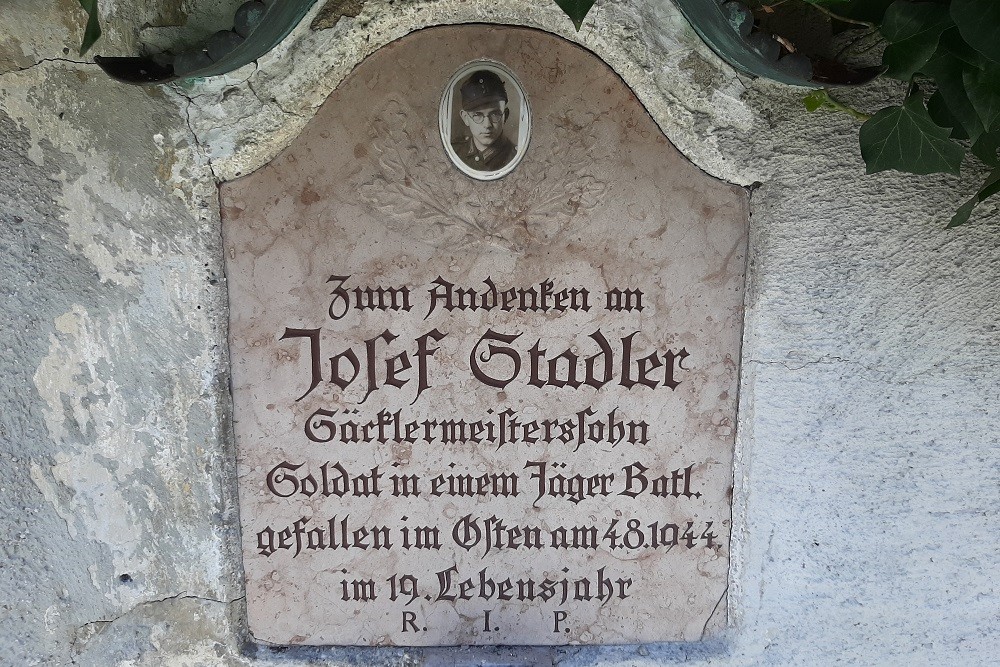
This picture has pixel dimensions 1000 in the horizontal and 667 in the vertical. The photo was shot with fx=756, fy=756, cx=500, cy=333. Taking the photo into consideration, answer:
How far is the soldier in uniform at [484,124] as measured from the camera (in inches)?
56.1

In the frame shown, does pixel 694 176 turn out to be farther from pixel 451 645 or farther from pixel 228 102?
pixel 451 645

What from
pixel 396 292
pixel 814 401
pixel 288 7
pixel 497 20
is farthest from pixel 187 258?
pixel 814 401

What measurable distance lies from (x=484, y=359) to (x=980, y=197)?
991mm

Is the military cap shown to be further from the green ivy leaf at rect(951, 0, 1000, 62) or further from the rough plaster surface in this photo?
the green ivy leaf at rect(951, 0, 1000, 62)

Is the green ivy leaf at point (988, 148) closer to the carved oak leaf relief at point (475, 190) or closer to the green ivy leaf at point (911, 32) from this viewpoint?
the green ivy leaf at point (911, 32)

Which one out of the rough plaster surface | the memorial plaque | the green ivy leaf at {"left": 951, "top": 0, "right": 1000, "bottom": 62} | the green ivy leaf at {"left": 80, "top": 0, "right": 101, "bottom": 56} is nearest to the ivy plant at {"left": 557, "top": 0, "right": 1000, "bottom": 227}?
the green ivy leaf at {"left": 951, "top": 0, "right": 1000, "bottom": 62}

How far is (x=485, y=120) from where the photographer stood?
1.44 m

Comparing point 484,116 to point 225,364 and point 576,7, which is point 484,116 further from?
point 225,364

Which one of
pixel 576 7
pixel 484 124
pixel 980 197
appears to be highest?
pixel 576 7

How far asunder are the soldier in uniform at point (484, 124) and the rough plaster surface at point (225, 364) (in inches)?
4.9

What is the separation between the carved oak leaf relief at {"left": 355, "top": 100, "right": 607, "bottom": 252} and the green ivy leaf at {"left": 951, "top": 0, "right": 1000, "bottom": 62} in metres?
0.61

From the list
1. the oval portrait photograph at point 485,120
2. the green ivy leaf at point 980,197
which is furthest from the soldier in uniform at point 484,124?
the green ivy leaf at point 980,197

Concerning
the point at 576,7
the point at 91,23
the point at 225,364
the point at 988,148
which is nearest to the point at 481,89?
the point at 576,7

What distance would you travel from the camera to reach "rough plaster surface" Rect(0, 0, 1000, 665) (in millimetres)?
1432
